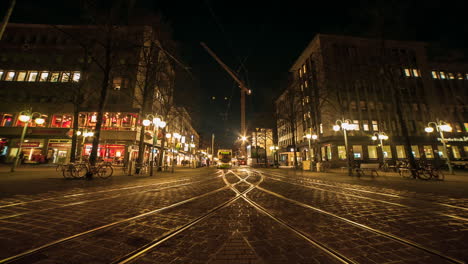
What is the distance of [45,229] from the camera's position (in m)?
2.82

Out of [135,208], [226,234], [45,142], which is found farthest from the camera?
[45,142]

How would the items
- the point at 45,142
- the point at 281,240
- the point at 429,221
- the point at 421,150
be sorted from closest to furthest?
the point at 281,240
the point at 429,221
the point at 45,142
the point at 421,150

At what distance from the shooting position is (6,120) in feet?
86.8

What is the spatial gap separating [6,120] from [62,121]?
8.65 meters

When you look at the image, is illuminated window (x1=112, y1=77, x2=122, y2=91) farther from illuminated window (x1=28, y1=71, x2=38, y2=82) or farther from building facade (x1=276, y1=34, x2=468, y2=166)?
building facade (x1=276, y1=34, x2=468, y2=166)

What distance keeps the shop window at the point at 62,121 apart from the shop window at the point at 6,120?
21.3 ft

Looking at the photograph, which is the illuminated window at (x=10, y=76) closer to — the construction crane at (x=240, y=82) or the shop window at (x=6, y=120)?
the shop window at (x=6, y=120)

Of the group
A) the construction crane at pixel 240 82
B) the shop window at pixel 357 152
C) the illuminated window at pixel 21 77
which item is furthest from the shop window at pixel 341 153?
the illuminated window at pixel 21 77

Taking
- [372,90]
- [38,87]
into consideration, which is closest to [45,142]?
[38,87]

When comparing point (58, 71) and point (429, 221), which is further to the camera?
point (58, 71)

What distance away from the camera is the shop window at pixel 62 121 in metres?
26.3

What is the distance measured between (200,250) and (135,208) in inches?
111

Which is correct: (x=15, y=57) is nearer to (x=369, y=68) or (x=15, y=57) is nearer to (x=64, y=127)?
(x=64, y=127)

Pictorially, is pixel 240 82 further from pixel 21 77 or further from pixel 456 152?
pixel 456 152
